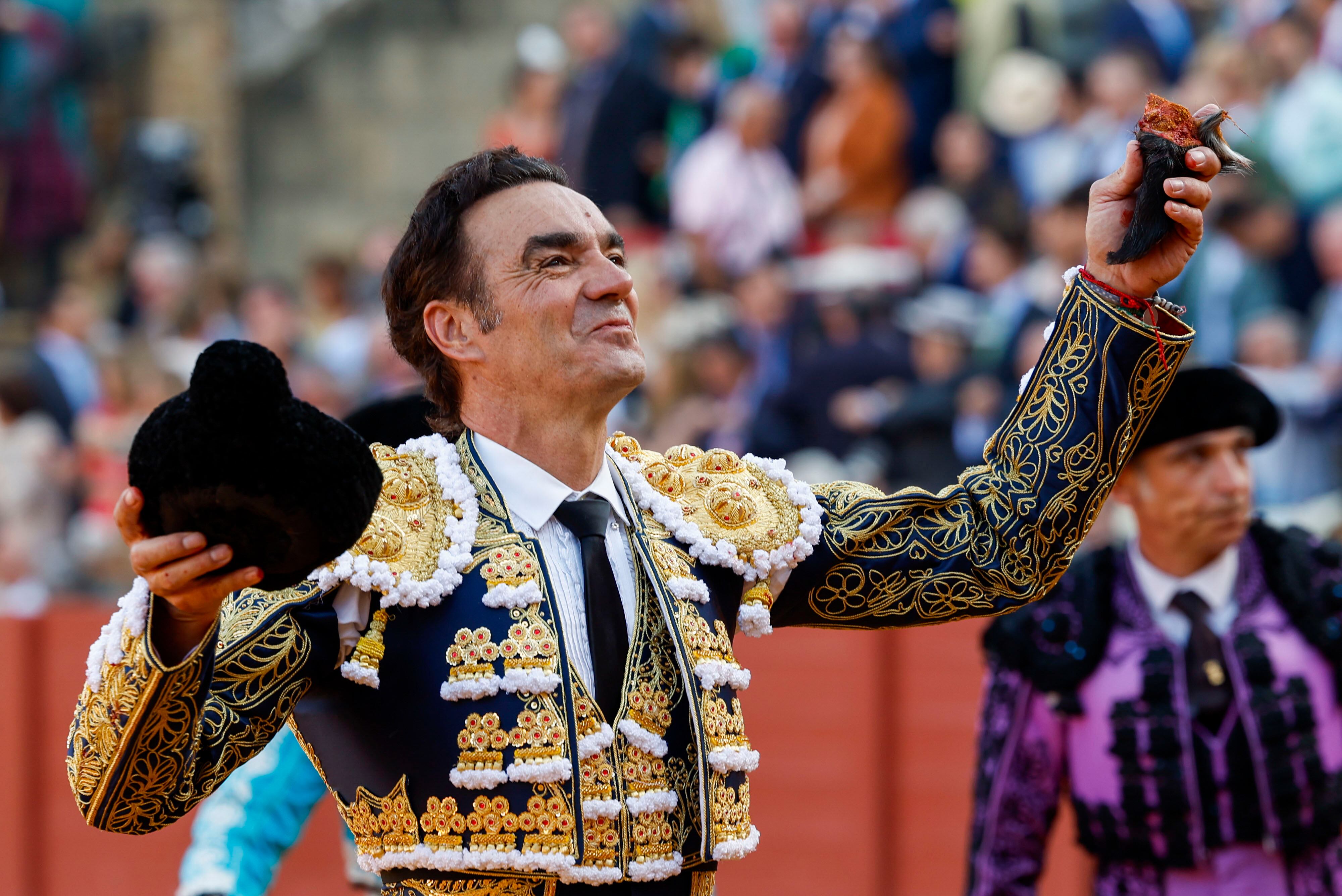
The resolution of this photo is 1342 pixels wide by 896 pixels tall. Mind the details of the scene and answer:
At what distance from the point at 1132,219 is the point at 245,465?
1147 mm

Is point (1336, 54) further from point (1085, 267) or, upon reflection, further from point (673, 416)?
point (1085, 267)

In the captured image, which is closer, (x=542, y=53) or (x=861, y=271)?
(x=861, y=271)

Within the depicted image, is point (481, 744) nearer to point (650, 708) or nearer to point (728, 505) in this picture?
point (650, 708)

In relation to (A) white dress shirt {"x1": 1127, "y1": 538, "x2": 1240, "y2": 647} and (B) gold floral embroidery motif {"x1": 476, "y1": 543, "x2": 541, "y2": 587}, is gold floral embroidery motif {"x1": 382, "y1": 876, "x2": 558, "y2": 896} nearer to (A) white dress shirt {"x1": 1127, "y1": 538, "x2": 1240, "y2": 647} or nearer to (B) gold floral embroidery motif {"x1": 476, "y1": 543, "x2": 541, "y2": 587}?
(B) gold floral embroidery motif {"x1": 476, "y1": 543, "x2": 541, "y2": 587}

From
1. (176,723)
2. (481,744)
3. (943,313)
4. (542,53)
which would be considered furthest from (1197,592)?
(542,53)

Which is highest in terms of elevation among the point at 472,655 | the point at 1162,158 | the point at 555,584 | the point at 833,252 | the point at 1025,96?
the point at 1025,96

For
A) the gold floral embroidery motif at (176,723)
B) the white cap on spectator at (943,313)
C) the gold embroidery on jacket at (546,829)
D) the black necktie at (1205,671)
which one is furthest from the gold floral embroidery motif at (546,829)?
the white cap on spectator at (943,313)

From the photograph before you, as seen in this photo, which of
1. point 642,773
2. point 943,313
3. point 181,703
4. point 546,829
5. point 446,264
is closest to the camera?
point 181,703

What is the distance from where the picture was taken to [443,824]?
86.5 inches

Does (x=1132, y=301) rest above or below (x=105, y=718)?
above

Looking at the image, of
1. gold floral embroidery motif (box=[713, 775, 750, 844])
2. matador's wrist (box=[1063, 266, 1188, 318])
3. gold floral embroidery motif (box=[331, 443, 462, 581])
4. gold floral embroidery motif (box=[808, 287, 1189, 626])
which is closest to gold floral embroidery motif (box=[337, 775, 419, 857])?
gold floral embroidery motif (box=[331, 443, 462, 581])

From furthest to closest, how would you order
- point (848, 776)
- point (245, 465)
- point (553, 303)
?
point (848, 776)
point (553, 303)
point (245, 465)

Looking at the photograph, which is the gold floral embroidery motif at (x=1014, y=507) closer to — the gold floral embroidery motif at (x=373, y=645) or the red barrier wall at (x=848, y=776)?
the gold floral embroidery motif at (x=373, y=645)

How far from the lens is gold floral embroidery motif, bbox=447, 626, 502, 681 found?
2.22 metres
